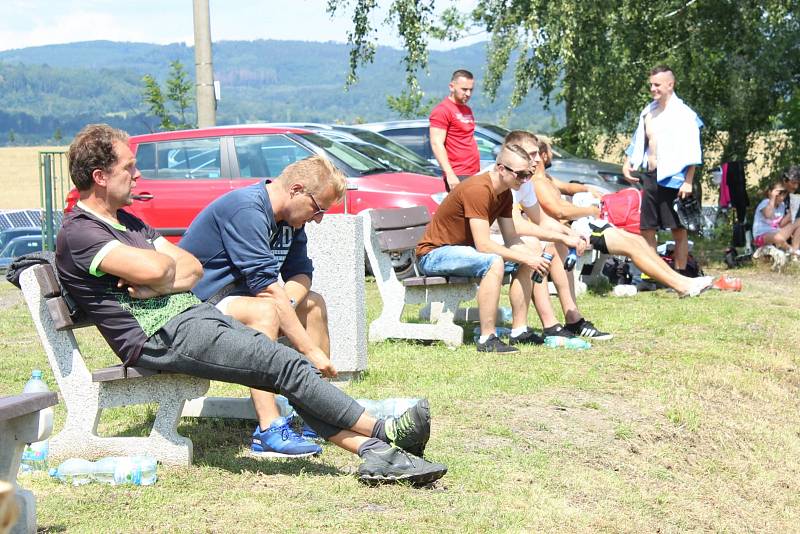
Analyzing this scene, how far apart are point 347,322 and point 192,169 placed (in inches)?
234

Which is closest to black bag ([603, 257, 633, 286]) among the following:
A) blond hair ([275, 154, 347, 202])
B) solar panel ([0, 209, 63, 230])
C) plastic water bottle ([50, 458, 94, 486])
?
blond hair ([275, 154, 347, 202])

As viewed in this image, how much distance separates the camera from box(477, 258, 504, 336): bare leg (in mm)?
7090

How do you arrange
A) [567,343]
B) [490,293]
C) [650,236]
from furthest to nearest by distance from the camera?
[650,236]
[567,343]
[490,293]

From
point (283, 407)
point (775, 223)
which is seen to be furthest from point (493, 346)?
point (775, 223)

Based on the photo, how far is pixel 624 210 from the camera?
10.1 meters

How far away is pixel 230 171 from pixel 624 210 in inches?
164

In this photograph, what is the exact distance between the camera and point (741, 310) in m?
8.85

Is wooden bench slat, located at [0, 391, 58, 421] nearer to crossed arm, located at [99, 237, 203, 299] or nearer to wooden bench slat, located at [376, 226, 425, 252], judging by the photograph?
crossed arm, located at [99, 237, 203, 299]

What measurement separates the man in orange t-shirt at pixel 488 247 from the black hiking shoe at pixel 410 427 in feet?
9.38

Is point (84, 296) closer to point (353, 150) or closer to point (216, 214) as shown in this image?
point (216, 214)

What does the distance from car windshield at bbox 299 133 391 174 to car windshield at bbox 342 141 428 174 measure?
0.15 m

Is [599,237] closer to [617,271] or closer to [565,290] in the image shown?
[617,271]

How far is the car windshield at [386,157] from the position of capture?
1213 cm

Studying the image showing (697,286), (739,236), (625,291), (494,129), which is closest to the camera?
(697,286)
